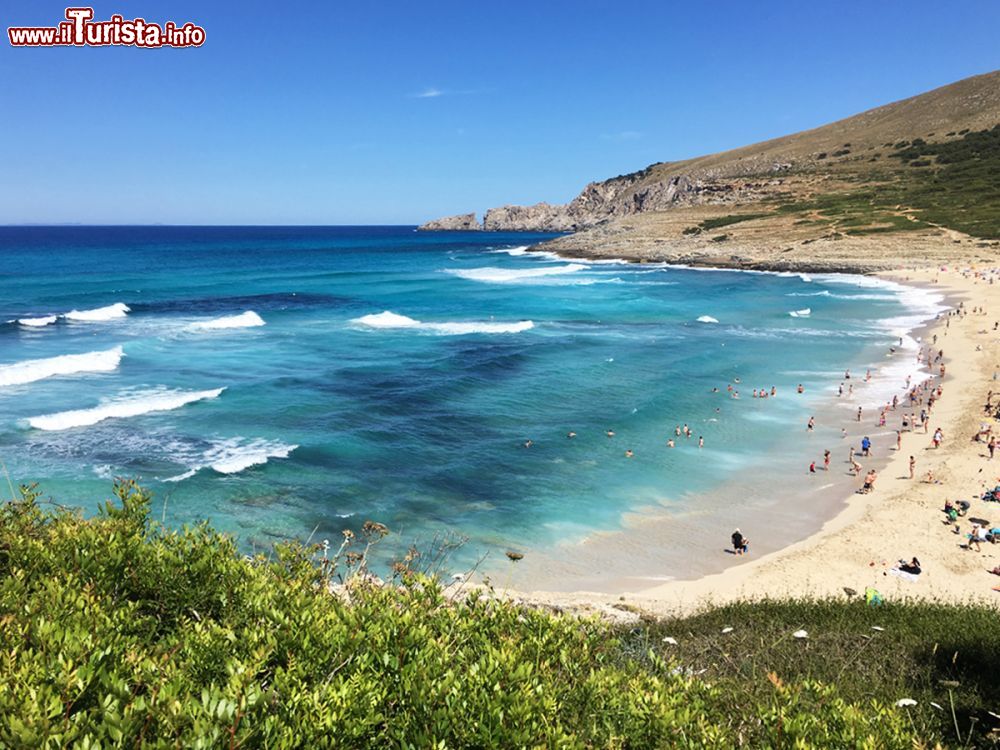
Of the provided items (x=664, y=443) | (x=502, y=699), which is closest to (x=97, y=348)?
(x=664, y=443)

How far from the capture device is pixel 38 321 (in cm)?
4766

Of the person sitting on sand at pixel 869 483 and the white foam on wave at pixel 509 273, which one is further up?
the white foam on wave at pixel 509 273

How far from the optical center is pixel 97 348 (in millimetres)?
39812

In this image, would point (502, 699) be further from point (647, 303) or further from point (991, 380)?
point (647, 303)

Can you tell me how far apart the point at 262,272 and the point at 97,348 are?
2179 inches

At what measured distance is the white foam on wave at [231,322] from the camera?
1938 inches

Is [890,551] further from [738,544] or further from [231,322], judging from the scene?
[231,322]

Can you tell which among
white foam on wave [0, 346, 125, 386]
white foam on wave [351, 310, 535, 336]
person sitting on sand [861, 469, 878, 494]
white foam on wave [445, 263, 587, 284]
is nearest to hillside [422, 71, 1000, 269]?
white foam on wave [445, 263, 587, 284]

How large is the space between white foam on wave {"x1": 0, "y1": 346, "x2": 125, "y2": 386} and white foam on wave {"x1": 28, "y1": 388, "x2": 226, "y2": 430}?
22.8ft

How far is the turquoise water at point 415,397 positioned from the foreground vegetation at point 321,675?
9480 millimetres

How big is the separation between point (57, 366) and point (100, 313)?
20073mm

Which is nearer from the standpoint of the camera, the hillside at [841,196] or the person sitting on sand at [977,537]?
the person sitting on sand at [977,537]

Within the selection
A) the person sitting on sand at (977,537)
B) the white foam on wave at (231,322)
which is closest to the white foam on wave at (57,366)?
the white foam on wave at (231,322)

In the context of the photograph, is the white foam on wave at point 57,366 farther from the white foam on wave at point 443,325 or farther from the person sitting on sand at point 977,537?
the person sitting on sand at point 977,537
